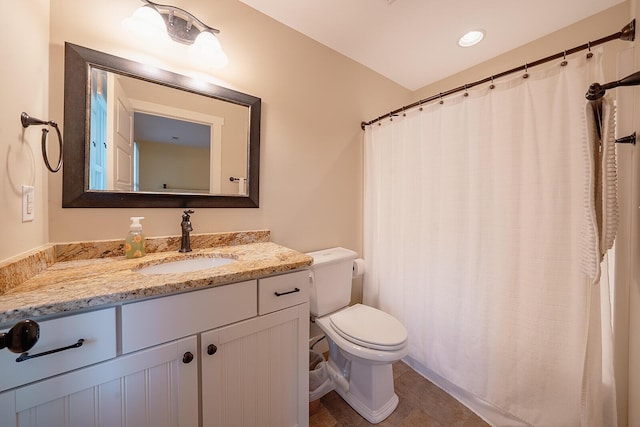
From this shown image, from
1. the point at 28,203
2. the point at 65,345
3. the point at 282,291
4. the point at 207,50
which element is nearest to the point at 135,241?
the point at 28,203

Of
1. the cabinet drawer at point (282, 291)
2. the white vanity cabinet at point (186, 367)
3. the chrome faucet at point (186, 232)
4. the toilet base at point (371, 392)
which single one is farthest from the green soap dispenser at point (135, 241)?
the toilet base at point (371, 392)

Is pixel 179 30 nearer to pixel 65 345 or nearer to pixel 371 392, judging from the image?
pixel 65 345

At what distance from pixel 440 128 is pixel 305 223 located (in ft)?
3.57

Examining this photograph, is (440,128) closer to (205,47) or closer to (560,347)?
(560,347)

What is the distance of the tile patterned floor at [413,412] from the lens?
122 centimetres

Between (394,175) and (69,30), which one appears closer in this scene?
(69,30)

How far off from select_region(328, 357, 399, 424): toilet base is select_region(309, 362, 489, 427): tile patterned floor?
3cm

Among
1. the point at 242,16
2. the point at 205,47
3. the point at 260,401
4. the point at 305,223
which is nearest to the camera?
the point at 260,401

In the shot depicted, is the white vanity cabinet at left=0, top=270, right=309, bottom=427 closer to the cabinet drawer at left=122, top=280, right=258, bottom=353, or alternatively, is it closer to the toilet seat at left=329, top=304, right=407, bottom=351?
the cabinet drawer at left=122, top=280, right=258, bottom=353

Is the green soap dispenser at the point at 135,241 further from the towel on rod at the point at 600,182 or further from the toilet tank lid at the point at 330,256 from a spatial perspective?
the towel on rod at the point at 600,182

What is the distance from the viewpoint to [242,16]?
1.35 m

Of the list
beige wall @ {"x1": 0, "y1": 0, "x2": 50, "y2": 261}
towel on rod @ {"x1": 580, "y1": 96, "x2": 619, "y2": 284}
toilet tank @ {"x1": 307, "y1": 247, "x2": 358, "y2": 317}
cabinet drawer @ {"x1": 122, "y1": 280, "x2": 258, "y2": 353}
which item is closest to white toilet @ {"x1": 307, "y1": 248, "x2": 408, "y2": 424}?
toilet tank @ {"x1": 307, "y1": 247, "x2": 358, "y2": 317}

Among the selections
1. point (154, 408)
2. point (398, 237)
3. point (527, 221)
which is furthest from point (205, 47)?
point (527, 221)

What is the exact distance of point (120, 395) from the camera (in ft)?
2.13
